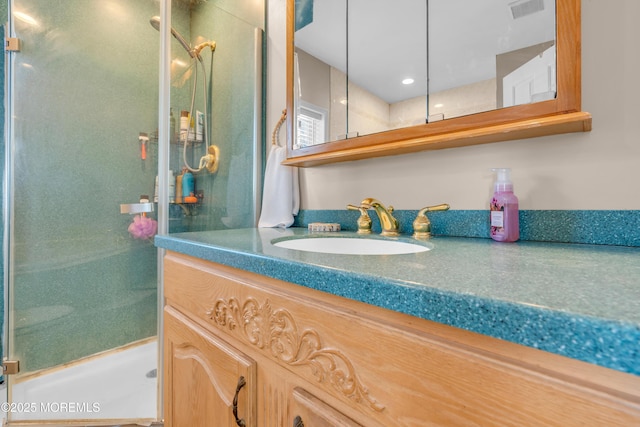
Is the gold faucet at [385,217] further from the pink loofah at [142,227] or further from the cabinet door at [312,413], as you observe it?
the pink loofah at [142,227]

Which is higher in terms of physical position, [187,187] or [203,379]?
[187,187]

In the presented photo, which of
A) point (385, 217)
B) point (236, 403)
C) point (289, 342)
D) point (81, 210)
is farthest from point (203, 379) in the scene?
point (81, 210)

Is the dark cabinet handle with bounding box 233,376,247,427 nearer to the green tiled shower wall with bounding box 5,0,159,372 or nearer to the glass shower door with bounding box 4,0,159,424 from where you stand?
the glass shower door with bounding box 4,0,159,424

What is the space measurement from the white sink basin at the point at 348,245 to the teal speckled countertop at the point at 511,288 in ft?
0.87

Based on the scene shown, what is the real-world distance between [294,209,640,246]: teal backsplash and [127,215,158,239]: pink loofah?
122cm

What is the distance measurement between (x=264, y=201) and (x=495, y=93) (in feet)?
2.95

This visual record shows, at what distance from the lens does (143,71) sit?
1.70 meters

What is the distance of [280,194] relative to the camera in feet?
4.14

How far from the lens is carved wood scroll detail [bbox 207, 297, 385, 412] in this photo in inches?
16.2

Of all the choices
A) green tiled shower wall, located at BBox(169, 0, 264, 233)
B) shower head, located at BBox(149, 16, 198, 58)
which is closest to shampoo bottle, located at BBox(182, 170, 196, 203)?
green tiled shower wall, located at BBox(169, 0, 264, 233)

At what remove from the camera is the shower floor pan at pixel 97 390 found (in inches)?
52.6

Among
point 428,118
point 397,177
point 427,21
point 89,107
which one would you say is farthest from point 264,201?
point 89,107

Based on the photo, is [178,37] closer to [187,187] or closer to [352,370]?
[187,187]

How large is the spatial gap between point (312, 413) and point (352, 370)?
0.12 meters
